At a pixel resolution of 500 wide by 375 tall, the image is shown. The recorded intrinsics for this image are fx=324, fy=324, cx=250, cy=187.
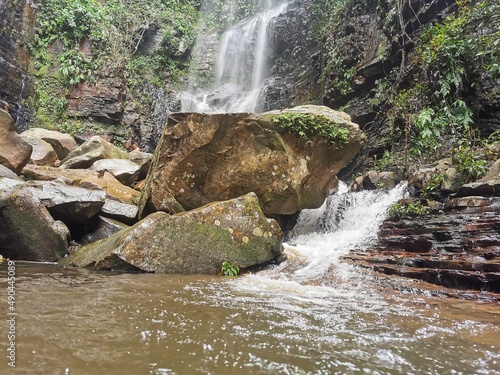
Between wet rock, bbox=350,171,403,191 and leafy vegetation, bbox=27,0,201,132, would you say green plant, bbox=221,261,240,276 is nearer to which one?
wet rock, bbox=350,171,403,191

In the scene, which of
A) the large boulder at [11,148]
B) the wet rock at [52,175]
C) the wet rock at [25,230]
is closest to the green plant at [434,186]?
the wet rock at [25,230]

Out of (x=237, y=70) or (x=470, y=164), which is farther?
(x=237, y=70)

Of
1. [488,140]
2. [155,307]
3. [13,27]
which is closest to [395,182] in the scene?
[488,140]

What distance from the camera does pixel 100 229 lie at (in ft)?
18.9

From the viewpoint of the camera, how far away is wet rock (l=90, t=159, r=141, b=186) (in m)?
8.94

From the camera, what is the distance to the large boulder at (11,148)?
6887 mm

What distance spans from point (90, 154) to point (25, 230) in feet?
18.5

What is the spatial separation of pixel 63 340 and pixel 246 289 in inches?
75.6

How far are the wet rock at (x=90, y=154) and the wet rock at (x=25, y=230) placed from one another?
5.20 meters

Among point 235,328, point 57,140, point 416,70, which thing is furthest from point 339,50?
point 235,328

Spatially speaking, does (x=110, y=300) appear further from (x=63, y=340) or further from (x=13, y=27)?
(x=13, y=27)

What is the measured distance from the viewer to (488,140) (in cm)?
772

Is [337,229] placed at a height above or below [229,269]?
above

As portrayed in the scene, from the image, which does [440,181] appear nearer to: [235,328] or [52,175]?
[235,328]
